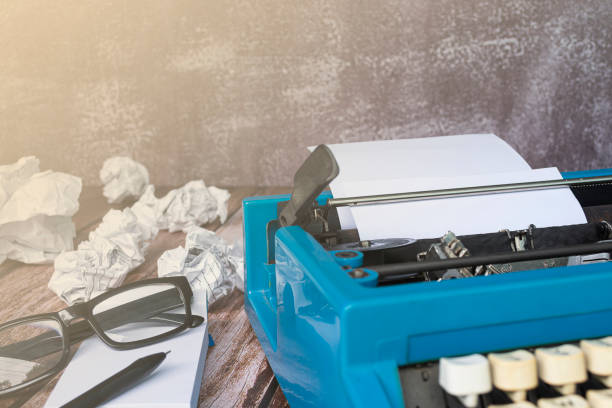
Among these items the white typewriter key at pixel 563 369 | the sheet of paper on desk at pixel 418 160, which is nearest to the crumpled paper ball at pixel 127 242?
the sheet of paper on desk at pixel 418 160

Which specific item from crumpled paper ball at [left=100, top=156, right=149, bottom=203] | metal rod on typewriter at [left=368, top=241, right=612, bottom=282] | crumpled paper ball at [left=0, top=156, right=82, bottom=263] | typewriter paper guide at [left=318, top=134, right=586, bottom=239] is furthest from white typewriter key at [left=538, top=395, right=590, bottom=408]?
crumpled paper ball at [left=100, top=156, right=149, bottom=203]

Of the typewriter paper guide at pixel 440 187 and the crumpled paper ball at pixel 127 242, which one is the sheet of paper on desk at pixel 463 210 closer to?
the typewriter paper guide at pixel 440 187

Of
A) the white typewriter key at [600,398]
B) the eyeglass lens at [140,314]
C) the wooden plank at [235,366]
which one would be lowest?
the wooden plank at [235,366]

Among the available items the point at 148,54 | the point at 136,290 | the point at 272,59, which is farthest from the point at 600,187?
the point at 148,54

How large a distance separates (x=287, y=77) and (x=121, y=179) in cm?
50

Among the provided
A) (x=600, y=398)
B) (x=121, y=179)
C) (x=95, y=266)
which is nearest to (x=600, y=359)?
(x=600, y=398)

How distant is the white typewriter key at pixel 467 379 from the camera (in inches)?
11.4

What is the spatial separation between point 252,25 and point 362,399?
Answer: 1.30m

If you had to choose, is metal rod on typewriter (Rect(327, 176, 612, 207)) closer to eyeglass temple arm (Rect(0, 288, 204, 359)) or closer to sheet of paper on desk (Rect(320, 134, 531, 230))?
sheet of paper on desk (Rect(320, 134, 531, 230))

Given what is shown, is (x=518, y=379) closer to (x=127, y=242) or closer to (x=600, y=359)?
(x=600, y=359)

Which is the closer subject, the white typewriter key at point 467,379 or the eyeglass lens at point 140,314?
the white typewriter key at point 467,379

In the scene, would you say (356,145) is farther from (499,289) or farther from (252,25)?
(252,25)

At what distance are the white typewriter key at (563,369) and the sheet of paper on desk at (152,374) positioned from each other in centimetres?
26

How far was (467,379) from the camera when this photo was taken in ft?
0.95
